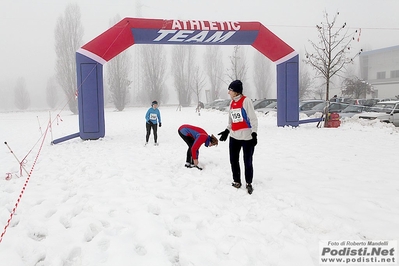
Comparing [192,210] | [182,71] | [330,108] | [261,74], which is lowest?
[192,210]

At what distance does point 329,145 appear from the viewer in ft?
25.7

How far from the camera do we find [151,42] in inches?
413

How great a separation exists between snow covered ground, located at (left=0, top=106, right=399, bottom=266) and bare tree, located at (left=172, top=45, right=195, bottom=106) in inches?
1536

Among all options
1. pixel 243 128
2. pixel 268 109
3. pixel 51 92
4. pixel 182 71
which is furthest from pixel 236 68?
pixel 51 92

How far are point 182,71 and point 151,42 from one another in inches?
1369

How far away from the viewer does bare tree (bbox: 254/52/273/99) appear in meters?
48.4

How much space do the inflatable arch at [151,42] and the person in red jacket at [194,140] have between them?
18.1ft

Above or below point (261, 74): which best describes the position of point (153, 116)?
below

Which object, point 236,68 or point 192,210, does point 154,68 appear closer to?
point 236,68

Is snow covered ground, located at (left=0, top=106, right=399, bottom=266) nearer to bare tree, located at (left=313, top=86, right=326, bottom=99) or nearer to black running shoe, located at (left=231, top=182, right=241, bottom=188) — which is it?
black running shoe, located at (left=231, top=182, right=241, bottom=188)

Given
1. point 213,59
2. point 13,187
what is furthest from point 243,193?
point 213,59

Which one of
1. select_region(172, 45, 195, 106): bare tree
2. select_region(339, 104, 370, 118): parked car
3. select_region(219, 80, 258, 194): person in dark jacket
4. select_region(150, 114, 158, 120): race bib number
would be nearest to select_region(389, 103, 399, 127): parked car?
select_region(339, 104, 370, 118): parked car

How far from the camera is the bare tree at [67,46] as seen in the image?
3416 cm

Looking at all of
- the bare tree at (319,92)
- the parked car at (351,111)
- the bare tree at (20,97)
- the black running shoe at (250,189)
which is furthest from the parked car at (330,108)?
the bare tree at (20,97)
